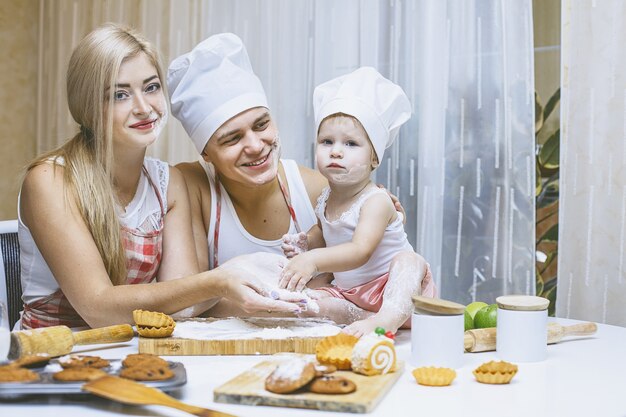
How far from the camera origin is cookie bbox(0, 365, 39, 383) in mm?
1069

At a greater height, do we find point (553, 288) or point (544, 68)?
point (544, 68)

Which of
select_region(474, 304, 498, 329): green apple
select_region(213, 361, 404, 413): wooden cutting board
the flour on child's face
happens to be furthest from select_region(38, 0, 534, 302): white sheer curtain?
select_region(213, 361, 404, 413): wooden cutting board

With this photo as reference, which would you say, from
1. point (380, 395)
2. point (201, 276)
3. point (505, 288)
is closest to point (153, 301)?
point (201, 276)

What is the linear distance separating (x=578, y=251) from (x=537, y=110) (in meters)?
0.51

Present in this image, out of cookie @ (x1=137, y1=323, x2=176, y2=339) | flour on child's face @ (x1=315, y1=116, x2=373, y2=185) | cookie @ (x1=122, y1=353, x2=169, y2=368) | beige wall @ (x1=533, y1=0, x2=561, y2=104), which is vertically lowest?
cookie @ (x1=137, y1=323, x2=176, y2=339)

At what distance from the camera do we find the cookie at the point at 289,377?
3.50ft

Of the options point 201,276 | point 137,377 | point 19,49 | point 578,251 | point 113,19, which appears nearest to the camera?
point 137,377

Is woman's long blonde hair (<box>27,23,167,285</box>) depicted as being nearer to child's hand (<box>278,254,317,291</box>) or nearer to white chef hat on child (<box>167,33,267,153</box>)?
white chef hat on child (<box>167,33,267,153</box>)

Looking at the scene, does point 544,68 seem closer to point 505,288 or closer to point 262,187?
point 505,288

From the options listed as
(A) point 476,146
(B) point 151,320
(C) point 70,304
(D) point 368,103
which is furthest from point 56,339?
(A) point 476,146

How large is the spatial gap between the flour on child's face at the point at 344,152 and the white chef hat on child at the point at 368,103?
21mm

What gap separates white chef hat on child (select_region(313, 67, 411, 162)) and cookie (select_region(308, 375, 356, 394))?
2.86 feet

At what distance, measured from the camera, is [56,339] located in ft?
4.32

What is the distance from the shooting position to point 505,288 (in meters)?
2.39
